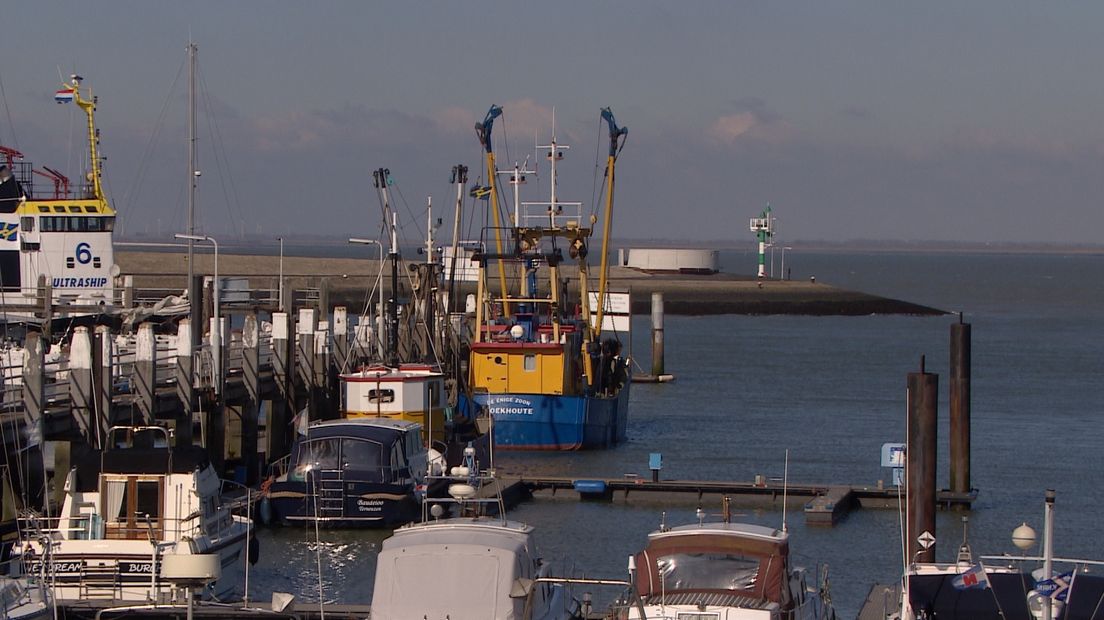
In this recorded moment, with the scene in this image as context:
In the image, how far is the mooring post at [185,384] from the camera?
1202 inches

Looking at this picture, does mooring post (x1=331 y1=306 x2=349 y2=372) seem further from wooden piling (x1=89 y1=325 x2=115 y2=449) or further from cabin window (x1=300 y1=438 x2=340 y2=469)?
wooden piling (x1=89 y1=325 x2=115 y2=449)

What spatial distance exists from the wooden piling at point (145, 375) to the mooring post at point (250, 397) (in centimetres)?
531

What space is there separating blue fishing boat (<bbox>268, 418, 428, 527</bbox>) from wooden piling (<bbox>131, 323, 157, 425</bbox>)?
2.47 m

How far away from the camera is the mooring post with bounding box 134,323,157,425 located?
94.8ft

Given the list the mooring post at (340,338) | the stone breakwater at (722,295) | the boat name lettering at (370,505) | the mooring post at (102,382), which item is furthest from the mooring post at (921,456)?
the stone breakwater at (722,295)

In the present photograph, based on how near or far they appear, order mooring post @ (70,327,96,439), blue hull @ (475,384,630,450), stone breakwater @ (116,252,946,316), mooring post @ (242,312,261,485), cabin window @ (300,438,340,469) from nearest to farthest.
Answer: mooring post @ (70,327,96,439) → cabin window @ (300,438,340,469) → mooring post @ (242,312,261,485) → blue hull @ (475,384,630,450) → stone breakwater @ (116,252,946,316)

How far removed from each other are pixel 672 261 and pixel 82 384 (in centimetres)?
14168

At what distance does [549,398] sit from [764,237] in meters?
108

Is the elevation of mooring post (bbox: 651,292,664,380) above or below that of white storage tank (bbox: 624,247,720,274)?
below

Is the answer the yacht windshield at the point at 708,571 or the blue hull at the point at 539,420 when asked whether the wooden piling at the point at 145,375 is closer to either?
the yacht windshield at the point at 708,571

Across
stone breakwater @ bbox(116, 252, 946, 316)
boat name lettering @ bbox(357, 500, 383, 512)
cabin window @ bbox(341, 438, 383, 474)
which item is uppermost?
stone breakwater @ bbox(116, 252, 946, 316)

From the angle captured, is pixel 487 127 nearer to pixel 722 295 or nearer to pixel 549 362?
pixel 549 362

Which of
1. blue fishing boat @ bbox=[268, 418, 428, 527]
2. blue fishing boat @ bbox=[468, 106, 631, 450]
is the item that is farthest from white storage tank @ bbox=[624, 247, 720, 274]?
blue fishing boat @ bbox=[268, 418, 428, 527]

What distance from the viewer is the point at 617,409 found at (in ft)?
155
